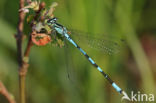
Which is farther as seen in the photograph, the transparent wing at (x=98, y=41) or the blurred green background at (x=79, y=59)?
the blurred green background at (x=79, y=59)

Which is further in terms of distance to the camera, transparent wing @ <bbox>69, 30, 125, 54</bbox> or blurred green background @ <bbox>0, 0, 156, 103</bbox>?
blurred green background @ <bbox>0, 0, 156, 103</bbox>

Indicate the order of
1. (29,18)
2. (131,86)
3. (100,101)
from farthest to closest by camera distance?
A: (131,86)
(100,101)
(29,18)

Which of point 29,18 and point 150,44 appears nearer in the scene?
point 29,18

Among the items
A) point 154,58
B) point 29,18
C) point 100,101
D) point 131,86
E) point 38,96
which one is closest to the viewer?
point 29,18

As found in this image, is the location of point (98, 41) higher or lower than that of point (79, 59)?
higher

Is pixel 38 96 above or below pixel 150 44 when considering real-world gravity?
below

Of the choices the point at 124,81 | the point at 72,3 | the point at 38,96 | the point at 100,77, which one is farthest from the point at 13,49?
the point at 124,81

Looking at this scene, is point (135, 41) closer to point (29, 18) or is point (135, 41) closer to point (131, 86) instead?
point (131, 86)

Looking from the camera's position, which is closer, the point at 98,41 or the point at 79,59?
the point at 98,41
